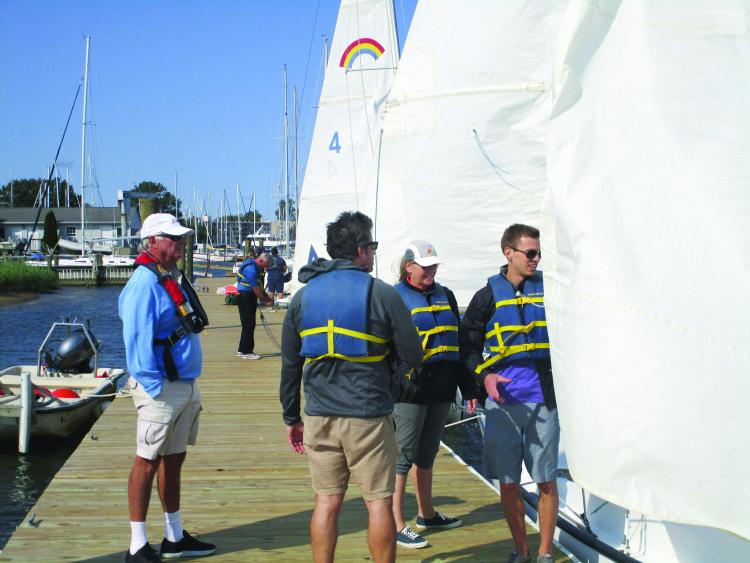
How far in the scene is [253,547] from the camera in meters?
4.88

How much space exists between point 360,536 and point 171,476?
1223 millimetres

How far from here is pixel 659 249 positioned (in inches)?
119

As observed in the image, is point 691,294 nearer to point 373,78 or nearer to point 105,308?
point 373,78

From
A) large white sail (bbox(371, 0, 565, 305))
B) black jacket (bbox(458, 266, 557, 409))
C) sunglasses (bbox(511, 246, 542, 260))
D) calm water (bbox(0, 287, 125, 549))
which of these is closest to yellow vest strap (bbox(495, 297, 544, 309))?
black jacket (bbox(458, 266, 557, 409))

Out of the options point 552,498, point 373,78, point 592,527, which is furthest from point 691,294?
point 373,78

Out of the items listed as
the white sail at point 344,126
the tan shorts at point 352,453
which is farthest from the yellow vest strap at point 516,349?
the white sail at point 344,126

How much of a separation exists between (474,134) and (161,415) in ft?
14.5

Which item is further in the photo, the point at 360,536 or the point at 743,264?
the point at 360,536

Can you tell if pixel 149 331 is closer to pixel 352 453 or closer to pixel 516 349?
pixel 352 453

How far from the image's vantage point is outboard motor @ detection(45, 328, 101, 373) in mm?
12234

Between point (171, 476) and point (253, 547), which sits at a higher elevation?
point (171, 476)

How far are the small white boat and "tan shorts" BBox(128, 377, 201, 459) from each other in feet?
17.4

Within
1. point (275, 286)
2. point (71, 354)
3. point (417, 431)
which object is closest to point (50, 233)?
point (275, 286)

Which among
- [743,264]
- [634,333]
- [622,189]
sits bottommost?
[634,333]
